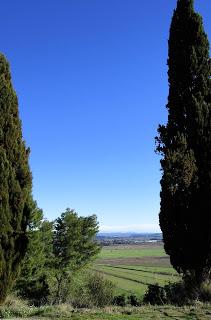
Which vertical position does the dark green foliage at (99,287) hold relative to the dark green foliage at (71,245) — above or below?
below

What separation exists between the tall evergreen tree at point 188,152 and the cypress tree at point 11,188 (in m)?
5.92

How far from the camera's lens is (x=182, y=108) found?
2025 centimetres

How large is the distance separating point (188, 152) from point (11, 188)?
7.53 metres

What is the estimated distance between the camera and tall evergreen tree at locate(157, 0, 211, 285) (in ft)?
60.6

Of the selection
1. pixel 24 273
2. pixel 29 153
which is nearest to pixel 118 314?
pixel 29 153

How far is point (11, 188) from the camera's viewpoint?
16.5 metres

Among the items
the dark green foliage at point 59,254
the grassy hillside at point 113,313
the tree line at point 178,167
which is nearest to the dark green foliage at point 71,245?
the dark green foliage at point 59,254

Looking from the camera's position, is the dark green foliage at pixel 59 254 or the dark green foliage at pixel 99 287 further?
the dark green foliage at pixel 99 287

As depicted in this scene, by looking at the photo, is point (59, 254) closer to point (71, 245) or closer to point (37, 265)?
point (71, 245)

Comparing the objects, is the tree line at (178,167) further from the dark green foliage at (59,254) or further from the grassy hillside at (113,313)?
the dark green foliage at (59,254)

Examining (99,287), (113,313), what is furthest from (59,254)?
(113,313)

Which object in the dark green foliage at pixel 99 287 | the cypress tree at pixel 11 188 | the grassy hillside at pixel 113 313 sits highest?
the cypress tree at pixel 11 188

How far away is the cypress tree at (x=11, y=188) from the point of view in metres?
15.8

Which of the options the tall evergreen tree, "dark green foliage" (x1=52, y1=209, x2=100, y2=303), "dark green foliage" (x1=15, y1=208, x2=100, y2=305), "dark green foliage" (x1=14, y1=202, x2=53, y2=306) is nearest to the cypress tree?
the tall evergreen tree
